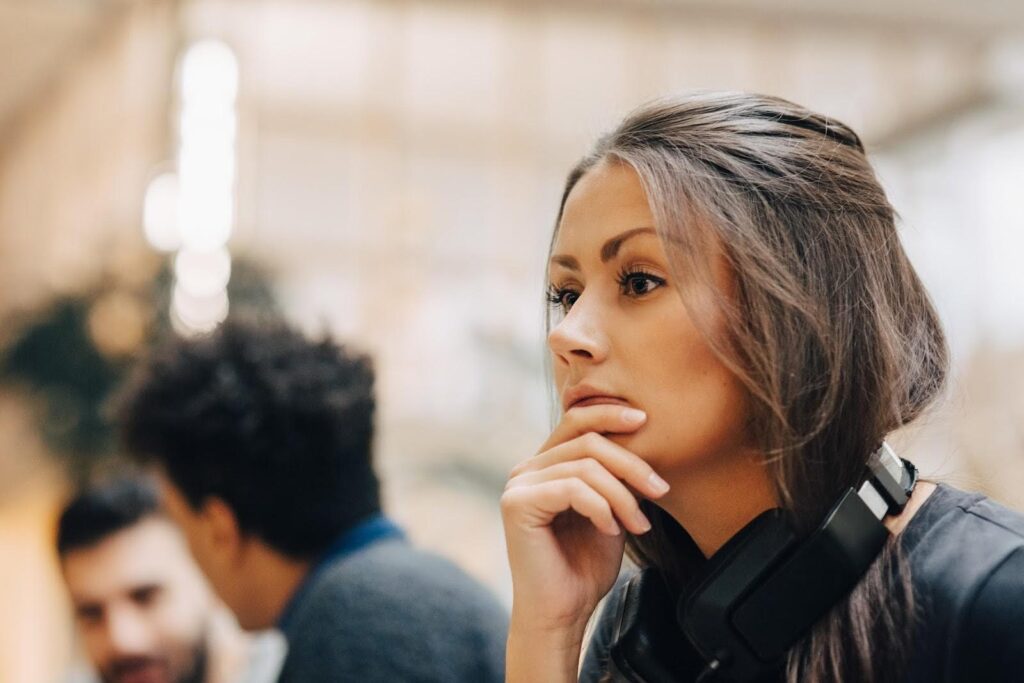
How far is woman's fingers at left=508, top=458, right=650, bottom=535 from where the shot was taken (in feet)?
3.28

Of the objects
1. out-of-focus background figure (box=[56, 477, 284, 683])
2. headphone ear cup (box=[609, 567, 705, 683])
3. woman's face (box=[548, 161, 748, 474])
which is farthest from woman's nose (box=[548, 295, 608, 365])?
out-of-focus background figure (box=[56, 477, 284, 683])

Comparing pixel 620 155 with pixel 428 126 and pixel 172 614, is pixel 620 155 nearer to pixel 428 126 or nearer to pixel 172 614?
pixel 172 614

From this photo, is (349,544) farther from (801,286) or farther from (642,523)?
(801,286)

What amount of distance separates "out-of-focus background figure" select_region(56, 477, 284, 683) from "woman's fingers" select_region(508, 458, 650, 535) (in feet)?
4.01

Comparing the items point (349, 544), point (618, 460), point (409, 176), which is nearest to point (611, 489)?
point (618, 460)

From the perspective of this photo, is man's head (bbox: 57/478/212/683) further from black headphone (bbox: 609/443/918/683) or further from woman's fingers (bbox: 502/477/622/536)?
black headphone (bbox: 609/443/918/683)

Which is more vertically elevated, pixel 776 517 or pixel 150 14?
pixel 150 14

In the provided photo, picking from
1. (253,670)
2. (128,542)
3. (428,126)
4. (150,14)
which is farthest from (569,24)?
(253,670)

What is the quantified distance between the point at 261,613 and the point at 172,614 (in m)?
0.56

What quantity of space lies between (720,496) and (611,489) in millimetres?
113

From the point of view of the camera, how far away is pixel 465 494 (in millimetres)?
4141

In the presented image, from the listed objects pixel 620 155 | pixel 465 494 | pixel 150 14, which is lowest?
pixel 465 494

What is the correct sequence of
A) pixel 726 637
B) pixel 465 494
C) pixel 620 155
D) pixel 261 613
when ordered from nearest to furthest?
1. pixel 726 637
2. pixel 620 155
3. pixel 261 613
4. pixel 465 494

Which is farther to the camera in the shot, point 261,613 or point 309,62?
point 309,62
